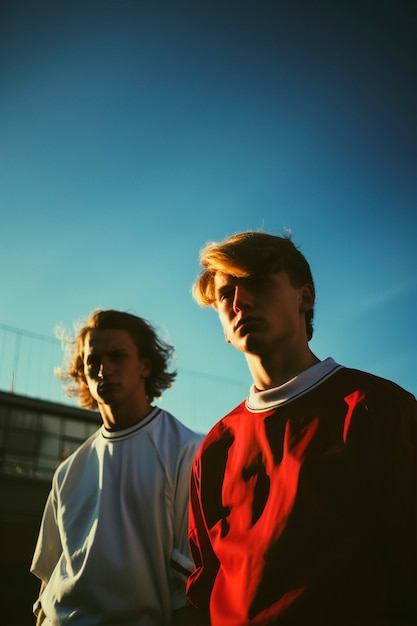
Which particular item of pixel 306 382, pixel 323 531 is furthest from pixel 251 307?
pixel 323 531

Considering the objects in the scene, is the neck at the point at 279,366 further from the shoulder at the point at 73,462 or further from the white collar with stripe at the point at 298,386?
the shoulder at the point at 73,462

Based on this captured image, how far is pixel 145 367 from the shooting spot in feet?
12.8

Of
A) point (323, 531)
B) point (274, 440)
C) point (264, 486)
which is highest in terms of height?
point (274, 440)

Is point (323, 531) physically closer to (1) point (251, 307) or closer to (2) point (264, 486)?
(2) point (264, 486)

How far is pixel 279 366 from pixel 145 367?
1.84 meters

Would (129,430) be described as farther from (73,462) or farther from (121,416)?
(73,462)

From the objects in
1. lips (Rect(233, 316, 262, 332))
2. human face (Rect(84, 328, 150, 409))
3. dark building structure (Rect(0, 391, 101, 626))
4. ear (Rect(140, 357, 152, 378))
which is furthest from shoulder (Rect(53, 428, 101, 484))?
dark building structure (Rect(0, 391, 101, 626))

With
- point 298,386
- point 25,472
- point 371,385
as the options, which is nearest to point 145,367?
point 298,386

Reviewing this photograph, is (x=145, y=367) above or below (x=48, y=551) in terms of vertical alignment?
above

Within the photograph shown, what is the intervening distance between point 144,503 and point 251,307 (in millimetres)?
1532

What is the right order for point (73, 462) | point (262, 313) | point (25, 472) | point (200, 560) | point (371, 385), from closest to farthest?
1. point (371, 385)
2. point (262, 313)
3. point (200, 560)
4. point (73, 462)
5. point (25, 472)

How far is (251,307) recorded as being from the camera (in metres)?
2.23

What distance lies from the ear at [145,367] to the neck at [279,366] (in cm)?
168

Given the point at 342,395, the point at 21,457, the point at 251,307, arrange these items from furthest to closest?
the point at 21,457
the point at 251,307
the point at 342,395
